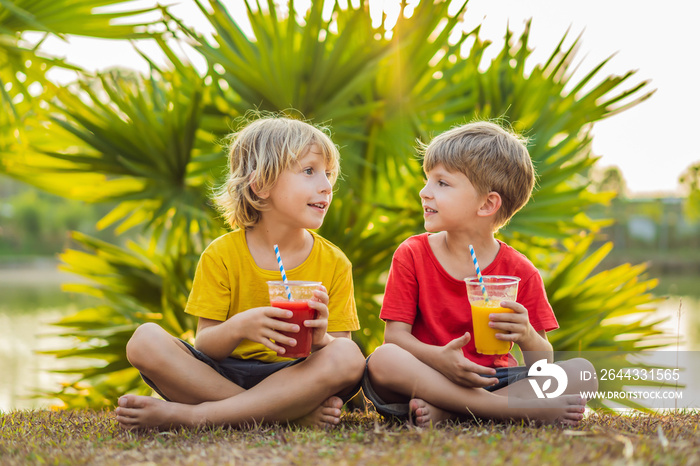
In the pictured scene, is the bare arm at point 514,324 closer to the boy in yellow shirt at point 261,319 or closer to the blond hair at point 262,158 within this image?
the boy in yellow shirt at point 261,319

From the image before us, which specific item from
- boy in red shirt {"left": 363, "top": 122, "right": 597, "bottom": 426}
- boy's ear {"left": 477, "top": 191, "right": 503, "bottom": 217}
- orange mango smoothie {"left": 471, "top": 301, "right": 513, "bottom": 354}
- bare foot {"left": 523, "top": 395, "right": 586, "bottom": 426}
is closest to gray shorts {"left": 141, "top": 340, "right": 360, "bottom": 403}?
boy in red shirt {"left": 363, "top": 122, "right": 597, "bottom": 426}

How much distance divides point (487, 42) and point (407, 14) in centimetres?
85

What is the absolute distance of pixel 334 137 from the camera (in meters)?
3.01

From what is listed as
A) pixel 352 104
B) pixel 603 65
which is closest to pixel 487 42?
pixel 603 65

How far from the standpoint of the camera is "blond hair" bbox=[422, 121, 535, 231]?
1.92 metres

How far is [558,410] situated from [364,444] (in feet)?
1.89

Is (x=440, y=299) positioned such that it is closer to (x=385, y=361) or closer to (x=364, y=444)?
(x=385, y=361)

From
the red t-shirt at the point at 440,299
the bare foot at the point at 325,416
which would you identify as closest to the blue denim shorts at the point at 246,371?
the bare foot at the point at 325,416

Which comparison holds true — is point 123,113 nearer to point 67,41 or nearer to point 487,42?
point 67,41

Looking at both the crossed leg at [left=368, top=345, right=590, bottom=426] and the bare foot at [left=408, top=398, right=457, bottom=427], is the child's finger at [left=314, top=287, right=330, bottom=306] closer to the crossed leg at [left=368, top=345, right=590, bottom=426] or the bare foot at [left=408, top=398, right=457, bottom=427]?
the crossed leg at [left=368, top=345, right=590, bottom=426]

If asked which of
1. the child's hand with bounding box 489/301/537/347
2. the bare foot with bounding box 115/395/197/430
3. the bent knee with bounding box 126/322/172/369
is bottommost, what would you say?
the bare foot with bounding box 115/395/197/430

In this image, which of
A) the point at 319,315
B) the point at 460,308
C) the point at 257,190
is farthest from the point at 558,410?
the point at 257,190

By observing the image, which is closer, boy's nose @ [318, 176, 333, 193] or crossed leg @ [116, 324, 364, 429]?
crossed leg @ [116, 324, 364, 429]

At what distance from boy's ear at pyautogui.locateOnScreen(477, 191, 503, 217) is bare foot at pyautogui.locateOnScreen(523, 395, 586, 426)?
23.5 inches
